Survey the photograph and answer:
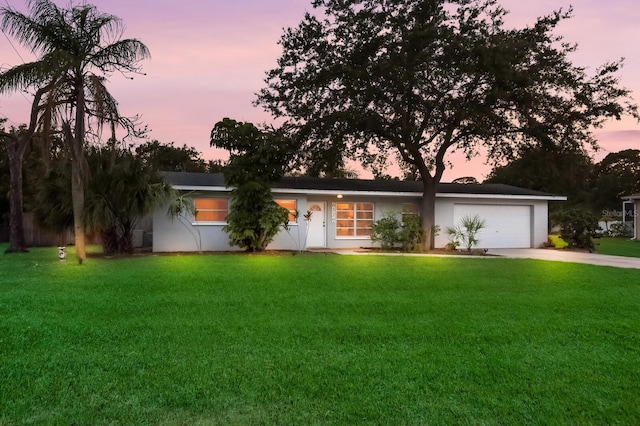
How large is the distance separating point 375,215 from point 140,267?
1090 centimetres

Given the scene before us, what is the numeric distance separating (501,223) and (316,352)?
18.3 meters

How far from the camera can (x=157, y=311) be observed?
6.80 metres

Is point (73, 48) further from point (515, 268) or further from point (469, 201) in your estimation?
point (469, 201)

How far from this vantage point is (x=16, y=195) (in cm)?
1780

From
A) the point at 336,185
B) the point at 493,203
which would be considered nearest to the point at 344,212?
the point at 336,185

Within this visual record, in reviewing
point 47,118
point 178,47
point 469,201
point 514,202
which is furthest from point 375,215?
point 47,118

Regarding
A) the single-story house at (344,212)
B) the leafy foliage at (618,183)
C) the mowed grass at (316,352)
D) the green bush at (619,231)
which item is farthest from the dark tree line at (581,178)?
the mowed grass at (316,352)

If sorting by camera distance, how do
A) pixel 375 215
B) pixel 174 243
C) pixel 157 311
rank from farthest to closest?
pixel 375 215, pixel 174 243, pixel 157 311

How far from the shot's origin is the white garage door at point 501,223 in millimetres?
21156

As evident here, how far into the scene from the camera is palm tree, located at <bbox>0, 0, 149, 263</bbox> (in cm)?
1309

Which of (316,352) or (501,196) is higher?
(501,196)

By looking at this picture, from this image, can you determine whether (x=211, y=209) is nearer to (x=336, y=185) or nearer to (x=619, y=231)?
(x=336, y=185)

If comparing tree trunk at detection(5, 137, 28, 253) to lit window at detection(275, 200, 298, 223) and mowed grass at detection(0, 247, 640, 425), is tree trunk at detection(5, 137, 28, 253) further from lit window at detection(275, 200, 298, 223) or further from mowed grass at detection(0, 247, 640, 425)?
lit window at detection(275, 200, 298, 223)

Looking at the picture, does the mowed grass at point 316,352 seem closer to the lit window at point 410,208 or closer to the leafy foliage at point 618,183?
the lit window at point 410,208
